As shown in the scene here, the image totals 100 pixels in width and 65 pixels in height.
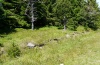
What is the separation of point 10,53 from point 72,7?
3382cm

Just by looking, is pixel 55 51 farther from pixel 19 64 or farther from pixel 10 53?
pixel 19 64

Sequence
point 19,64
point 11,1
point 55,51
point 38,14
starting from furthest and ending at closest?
point 38,14, point 11,1, point 55,51, point 19,64

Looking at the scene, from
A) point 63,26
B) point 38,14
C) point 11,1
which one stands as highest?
point 11,1

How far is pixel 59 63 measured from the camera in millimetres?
17609

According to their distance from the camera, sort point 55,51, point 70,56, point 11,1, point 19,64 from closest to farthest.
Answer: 1. point 19,64
2. point 70,56
3. point 55,51
4. point 11,1

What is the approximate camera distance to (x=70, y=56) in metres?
19.9

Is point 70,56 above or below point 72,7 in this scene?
below

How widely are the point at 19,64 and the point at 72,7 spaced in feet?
123

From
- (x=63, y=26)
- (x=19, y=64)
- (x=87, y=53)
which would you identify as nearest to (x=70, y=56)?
(x=87, y=53)

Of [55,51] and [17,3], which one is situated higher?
[17,3]

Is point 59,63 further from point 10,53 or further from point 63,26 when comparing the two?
point 63,26

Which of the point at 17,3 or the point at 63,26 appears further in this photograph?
the point at 63,26

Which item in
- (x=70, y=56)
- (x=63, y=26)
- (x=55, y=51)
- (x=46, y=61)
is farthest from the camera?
(x=63, y=26)

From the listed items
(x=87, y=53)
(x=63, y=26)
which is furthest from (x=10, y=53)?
(x=63, y=26)
